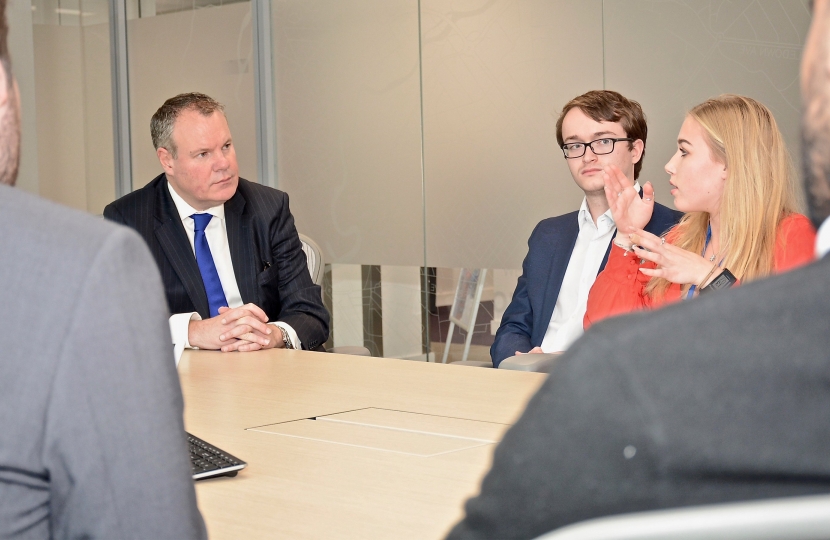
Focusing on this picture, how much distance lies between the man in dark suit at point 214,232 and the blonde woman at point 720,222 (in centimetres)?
105

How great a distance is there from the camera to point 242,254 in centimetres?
318

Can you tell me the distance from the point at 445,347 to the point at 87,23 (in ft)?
9.31

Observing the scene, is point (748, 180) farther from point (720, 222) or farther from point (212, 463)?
point (212, 463)

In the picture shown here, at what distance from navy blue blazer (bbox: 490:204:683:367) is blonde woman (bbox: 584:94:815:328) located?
0.83ft

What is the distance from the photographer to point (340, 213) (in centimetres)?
516

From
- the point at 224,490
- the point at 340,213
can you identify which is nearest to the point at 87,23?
the point at 340,213

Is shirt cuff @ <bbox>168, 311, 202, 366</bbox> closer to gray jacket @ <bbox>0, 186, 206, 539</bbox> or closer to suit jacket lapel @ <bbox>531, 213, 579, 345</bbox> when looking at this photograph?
suit jacket lapel @ <bbox>531, 213, 579, 345</bbox>

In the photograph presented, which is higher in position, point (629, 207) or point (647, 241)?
point (629, 207)

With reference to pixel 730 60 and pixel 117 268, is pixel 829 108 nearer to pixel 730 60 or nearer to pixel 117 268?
pixel 117 268

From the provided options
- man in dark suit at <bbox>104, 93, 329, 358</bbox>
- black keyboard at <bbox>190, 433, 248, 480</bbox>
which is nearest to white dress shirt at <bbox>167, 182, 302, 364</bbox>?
man in dark suit at <bbox>104, 93, 329, 358</bbox>

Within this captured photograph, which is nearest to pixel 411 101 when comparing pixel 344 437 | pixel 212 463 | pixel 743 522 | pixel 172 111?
pixel 172 111

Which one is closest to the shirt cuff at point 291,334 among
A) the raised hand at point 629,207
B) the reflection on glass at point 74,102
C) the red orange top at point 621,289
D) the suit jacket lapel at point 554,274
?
the suit jacket lapel at point 554,274

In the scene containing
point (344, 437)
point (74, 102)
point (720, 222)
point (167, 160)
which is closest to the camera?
point (344, 437)

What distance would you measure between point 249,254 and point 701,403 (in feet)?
9.23
